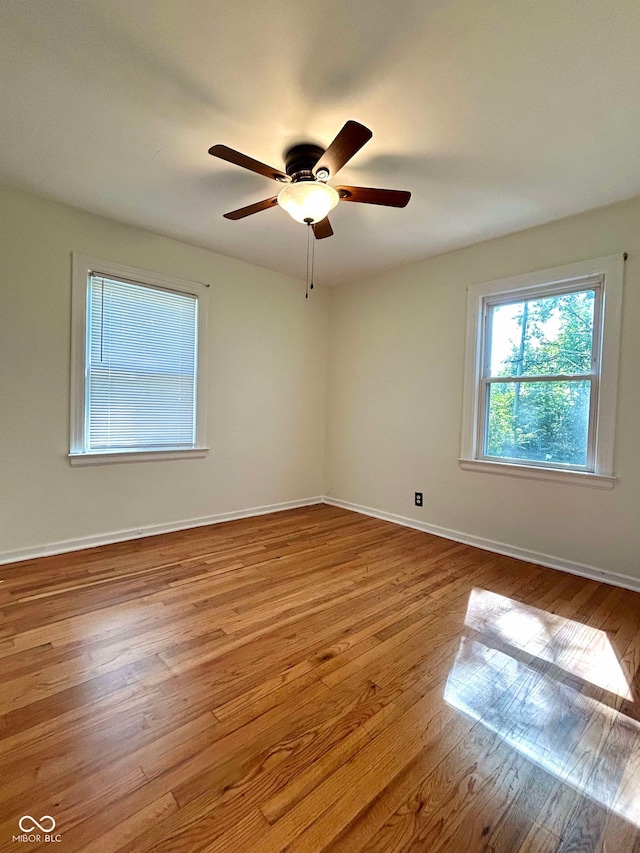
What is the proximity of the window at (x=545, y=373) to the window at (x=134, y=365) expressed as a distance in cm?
260

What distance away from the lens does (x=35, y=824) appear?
1067 mm

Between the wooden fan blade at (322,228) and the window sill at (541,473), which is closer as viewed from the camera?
the wooden fan blade at (322,228)

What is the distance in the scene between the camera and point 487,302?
3404 millimetres

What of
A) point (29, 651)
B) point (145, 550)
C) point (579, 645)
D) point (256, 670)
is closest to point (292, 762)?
point (256, 670)

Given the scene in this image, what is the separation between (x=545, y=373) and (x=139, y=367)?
11.1 feet

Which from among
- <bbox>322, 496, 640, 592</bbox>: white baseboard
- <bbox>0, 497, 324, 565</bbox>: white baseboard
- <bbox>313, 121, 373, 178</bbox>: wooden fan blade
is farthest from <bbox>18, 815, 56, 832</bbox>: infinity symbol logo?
<bbox>322, 496, 640, 592</bbox>: white baseboard

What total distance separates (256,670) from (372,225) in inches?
123

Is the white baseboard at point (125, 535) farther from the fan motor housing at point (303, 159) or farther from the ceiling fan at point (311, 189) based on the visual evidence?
the fan motor housing at point (303, 159)

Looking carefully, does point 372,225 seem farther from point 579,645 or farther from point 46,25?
point 579,645

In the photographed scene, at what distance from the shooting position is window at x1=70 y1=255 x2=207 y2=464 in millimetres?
3072

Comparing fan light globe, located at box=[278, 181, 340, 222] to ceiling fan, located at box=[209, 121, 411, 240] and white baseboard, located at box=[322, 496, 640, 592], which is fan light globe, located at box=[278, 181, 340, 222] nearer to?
ceiling fan, located at box=[209, 121, 411, 240]

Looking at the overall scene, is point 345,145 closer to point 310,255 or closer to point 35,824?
point 310,255

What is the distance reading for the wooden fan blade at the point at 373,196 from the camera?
2.11 metres

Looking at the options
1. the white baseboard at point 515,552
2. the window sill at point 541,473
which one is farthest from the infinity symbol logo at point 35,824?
the window sill at point 541,473
